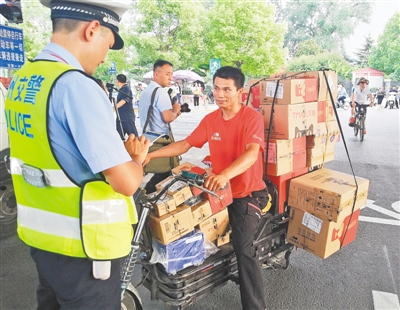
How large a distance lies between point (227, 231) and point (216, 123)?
34.6 inches

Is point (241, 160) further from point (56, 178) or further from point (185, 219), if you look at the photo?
point (56, 178)

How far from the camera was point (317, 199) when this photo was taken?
2746 mm

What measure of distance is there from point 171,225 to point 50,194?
1.04m

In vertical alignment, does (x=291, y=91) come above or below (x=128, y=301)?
above

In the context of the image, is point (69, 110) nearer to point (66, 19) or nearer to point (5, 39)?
point (66, 19)

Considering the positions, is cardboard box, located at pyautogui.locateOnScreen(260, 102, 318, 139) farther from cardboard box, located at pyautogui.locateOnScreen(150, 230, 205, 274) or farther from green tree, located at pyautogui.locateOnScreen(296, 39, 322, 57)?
green tree, located at pyautogui.locateOnScreen(296, 39, 322, 57)

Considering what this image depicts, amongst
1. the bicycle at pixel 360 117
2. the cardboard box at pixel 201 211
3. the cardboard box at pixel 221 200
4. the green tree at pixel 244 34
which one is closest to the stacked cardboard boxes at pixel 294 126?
the cardboard box at pixel 221 200

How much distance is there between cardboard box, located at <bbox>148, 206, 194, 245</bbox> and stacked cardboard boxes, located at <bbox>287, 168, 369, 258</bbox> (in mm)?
1082

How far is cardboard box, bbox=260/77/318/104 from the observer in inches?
112

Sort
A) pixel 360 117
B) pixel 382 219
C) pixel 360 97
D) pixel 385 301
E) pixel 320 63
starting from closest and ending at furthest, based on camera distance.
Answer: pixel 385 301 → pixel 382 219 → pixel 360 117 → pixel 360 97 → pixel 320 63

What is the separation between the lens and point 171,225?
2191 millimetres

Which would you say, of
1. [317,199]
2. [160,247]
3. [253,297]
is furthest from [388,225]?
[160,247]

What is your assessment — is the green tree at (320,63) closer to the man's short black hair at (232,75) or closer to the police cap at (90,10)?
the man's short black hair at (232,75)

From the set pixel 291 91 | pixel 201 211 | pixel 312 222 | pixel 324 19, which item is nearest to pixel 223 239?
pixel 201 211
